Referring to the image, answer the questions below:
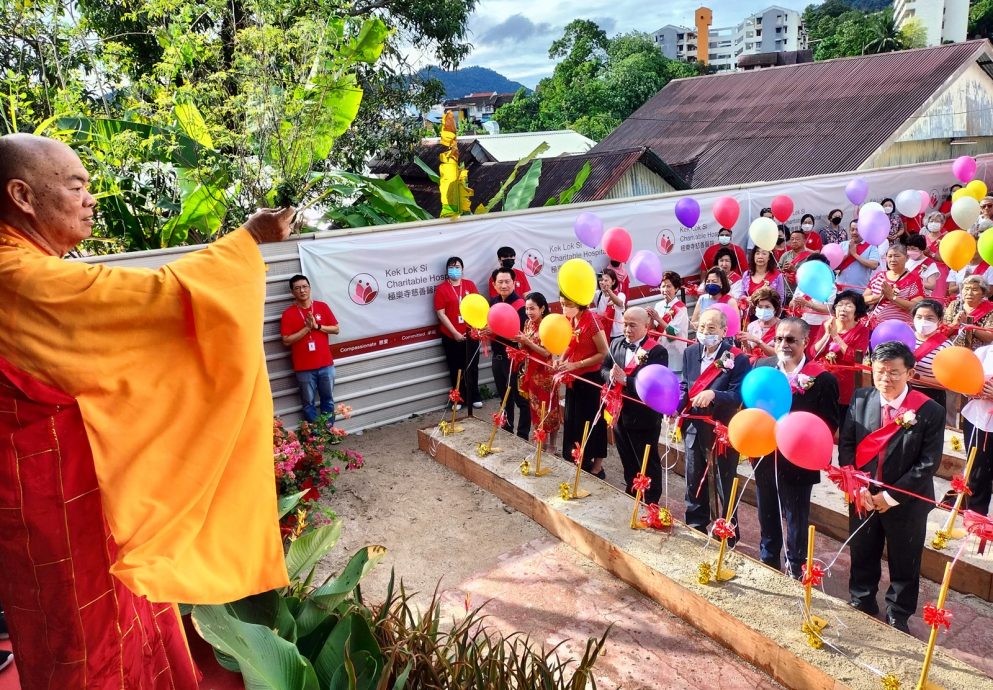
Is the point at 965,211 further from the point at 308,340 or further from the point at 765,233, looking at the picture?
the point at 308,340

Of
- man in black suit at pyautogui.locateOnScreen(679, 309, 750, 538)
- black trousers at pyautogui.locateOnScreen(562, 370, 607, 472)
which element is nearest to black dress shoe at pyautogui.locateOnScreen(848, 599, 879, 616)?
man in black suit at pyautogui.locateOnScreen(679, 309, 750, 538)

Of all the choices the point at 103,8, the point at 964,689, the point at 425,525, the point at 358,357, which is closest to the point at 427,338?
the point at 358,357

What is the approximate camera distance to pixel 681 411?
5574 millimetres

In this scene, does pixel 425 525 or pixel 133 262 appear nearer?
pixel 425 525

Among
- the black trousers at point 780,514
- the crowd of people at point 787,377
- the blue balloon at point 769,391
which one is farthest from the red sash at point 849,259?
the blue balloon at point 769,391

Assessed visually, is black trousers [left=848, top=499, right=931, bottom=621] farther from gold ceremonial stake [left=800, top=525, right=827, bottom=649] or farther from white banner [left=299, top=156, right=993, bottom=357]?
white banner [left=299, top=156, right=993, bottom=357]

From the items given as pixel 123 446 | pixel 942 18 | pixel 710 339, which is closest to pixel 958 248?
pixel 710 339

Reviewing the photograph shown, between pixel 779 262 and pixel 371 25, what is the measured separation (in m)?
5.77

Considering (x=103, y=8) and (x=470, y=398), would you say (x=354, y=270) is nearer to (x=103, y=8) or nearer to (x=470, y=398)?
(x=470, y=398)

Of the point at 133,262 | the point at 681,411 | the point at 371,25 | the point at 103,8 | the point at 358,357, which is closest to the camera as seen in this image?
the point at 681,411

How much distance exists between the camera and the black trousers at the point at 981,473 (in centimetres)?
534

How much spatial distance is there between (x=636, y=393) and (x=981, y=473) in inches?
96.3

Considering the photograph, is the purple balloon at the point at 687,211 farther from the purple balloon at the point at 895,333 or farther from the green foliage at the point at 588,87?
the green foliage at the point at 588,87

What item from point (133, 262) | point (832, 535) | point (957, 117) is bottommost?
point (832, 535)
